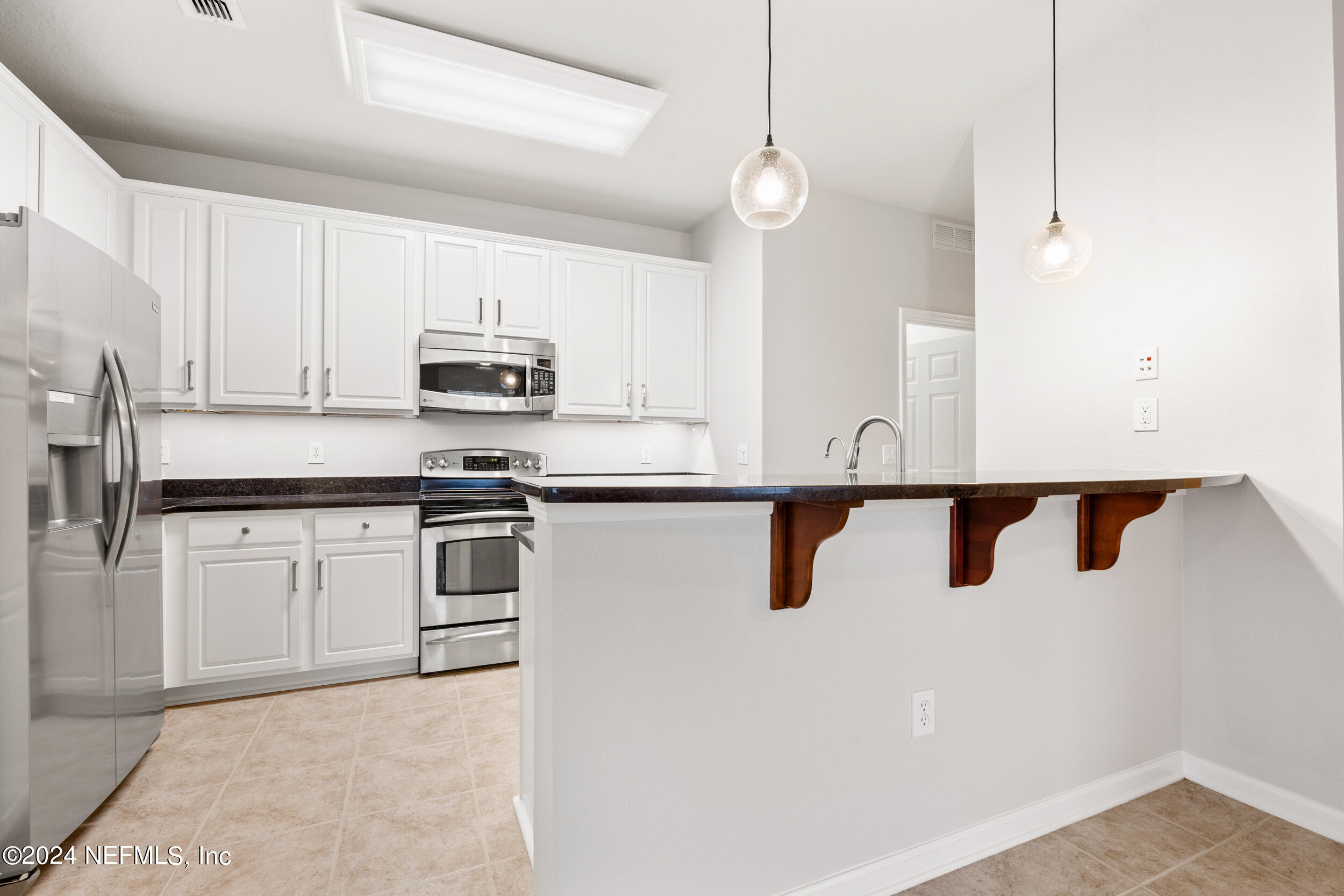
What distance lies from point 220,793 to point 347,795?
426 mm

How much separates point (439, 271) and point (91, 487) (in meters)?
1.99

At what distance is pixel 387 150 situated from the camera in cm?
317

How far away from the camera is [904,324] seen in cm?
388

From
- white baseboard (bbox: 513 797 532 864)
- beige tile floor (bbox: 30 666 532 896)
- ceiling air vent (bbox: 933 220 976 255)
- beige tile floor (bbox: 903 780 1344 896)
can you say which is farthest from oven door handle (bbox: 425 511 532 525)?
ceiling air vent (bbox: 933 220 976 255)

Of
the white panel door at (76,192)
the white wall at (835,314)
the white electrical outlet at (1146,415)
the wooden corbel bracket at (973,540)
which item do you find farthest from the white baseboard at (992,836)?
the white panel door at (76,192)

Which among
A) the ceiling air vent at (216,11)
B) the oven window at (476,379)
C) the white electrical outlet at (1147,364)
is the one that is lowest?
the white electrical outlet at (1147,364)

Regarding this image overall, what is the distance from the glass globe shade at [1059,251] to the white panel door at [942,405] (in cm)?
209

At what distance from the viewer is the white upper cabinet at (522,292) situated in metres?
3.55

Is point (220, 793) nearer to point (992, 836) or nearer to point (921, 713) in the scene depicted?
point (921, 713)

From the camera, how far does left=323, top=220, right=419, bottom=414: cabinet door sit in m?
3.20

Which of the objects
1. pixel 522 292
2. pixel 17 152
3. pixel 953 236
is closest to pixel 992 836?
pixel 522 292

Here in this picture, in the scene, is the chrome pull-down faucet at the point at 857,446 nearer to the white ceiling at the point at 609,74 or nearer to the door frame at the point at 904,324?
the white ceiling at the point at 609,74

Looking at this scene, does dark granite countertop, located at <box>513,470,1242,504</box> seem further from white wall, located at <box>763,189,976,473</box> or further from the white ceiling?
white wall, located at <box>763,189,976,473</box>

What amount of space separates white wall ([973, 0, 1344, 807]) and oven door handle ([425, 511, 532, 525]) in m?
2.51
